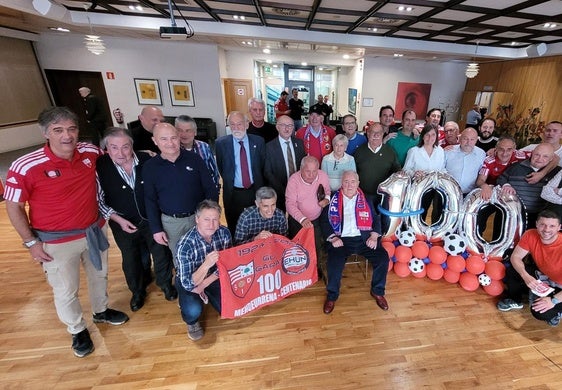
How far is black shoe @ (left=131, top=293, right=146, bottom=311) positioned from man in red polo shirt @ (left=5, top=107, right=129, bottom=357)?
375 millimetres

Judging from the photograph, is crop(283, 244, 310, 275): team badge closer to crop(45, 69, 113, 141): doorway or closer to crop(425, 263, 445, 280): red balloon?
crop(425, 263, 445, 280): red balloon

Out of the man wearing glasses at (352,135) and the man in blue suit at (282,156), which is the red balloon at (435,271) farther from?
the man in blue suit at (282,156)

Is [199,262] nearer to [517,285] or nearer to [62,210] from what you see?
[62,210]

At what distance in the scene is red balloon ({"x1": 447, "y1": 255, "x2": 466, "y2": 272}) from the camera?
2.56 meters

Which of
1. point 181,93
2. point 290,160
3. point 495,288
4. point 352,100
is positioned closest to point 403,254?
point 495,288

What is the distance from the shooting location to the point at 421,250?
2.66 metres

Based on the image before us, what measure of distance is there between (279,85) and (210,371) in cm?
1125

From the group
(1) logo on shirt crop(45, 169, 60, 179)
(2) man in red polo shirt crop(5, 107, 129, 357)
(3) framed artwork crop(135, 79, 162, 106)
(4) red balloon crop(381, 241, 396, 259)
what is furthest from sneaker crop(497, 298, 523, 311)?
(3) framed artwork crop(135, 79, 162, 106)

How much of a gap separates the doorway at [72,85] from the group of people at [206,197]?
665 cm

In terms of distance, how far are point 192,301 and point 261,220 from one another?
2.70 feet

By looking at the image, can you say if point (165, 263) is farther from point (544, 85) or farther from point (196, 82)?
point (544, 85)

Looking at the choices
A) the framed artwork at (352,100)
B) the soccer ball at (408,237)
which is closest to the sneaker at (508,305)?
the soccer ball at (408,237)

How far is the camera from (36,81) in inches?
281

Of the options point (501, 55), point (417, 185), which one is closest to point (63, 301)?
point (417, 185)
